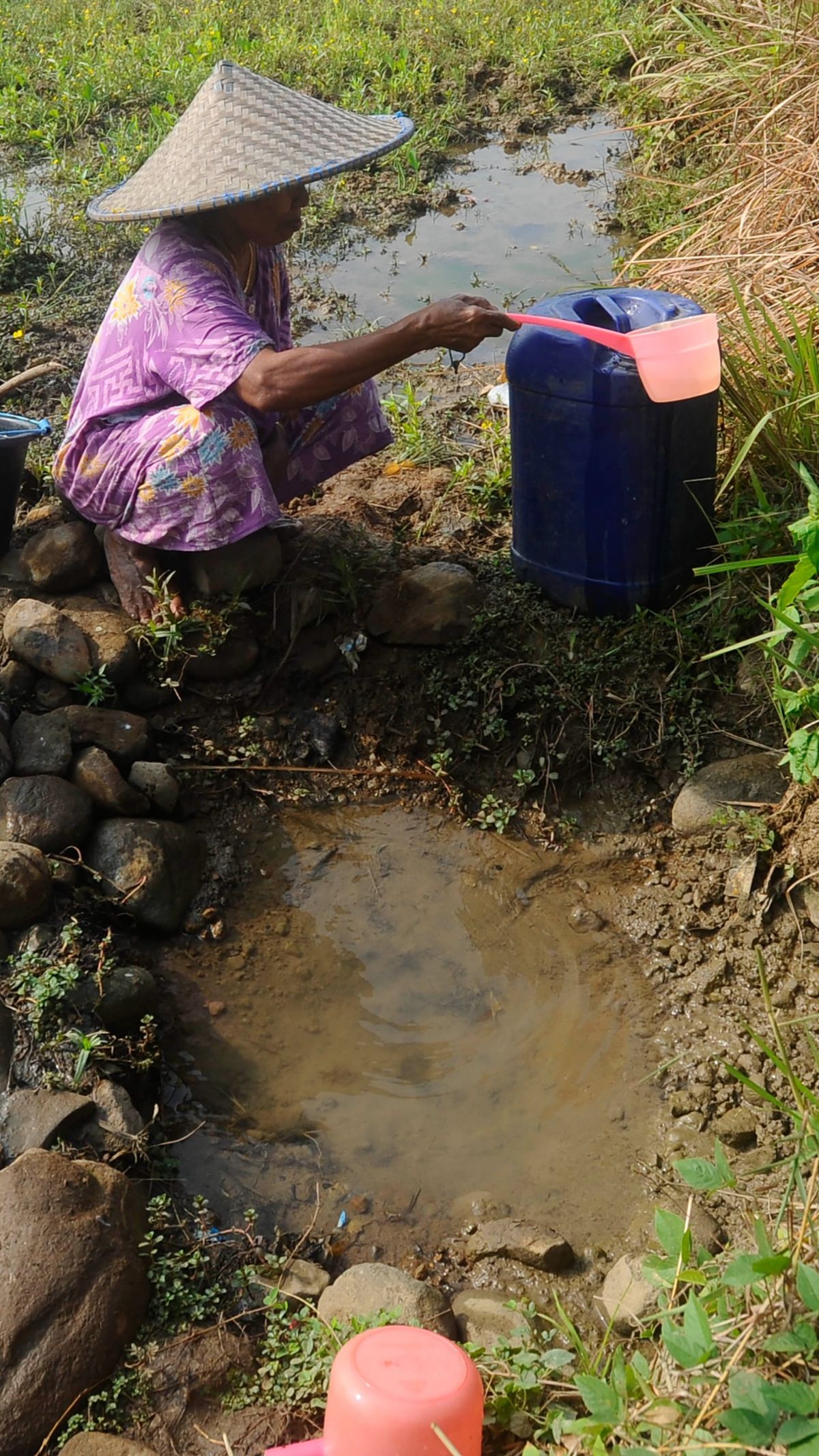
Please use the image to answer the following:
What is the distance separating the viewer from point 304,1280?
85.5 inches

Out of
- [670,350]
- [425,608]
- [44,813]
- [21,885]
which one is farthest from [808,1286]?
[425,608]

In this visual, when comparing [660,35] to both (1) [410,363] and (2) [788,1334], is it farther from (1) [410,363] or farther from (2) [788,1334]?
(2) [788,1334]

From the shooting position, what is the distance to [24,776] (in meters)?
2.88

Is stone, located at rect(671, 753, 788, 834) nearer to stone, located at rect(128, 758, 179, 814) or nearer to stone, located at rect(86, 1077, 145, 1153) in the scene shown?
stone, located at rect(128, 758, 179, 814)

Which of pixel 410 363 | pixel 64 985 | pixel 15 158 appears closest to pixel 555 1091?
pixel 64 985

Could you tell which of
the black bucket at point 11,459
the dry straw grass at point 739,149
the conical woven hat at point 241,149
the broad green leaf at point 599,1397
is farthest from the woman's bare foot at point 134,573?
the broad green leaf at point 599,1397

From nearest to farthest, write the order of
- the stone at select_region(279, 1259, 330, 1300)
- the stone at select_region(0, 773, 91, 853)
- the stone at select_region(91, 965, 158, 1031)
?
the stone at select_region(279, 1259, 330, 1300) < the stone at select_region(91, 965, 158, 1031) < the stone at select_region(0, 773, 91, 853)

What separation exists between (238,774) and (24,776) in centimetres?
55

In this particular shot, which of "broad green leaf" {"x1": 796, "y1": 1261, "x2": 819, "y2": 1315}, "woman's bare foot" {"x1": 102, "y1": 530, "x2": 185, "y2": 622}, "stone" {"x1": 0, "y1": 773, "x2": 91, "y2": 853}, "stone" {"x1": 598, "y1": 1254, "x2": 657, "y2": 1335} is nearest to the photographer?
"broad green leaf" {"x1": 796, "y1": 1261, "x2": 819, "y2": 1315}

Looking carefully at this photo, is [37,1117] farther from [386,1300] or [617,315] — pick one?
[617,315]

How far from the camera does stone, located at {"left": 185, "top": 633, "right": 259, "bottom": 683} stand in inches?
128

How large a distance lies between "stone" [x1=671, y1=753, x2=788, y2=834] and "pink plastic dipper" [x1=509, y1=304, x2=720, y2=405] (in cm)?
85

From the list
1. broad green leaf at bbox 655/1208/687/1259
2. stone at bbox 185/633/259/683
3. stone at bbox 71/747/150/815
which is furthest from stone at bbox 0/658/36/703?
broad green leaf at bbox 655/1208/687/1259

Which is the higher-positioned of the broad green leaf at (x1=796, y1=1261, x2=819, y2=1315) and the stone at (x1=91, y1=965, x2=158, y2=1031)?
the broad green leaf at (x1=796, y1=1261, x2=819, y2=1315)
